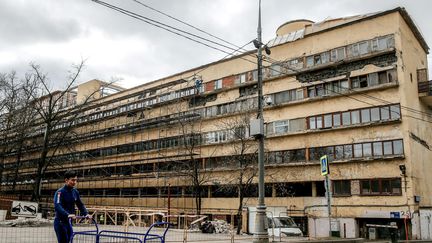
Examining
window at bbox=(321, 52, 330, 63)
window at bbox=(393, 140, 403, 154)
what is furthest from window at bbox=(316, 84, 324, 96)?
window at bbox=(393, 140, 403, 154)

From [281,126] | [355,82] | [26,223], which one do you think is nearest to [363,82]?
[355,82]

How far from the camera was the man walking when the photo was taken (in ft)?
24.7

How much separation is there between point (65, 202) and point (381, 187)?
28.9 metres

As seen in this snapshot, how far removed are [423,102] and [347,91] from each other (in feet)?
24.5

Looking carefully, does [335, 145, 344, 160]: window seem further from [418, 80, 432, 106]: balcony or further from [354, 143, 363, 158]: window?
[418, 80, 432, 106]: balcony

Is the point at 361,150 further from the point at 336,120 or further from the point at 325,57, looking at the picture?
the point at 325,57

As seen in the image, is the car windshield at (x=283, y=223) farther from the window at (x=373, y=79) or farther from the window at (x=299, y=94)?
the window at (x=299, y=94)

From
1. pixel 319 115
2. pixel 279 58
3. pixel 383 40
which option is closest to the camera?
pixel 383 40

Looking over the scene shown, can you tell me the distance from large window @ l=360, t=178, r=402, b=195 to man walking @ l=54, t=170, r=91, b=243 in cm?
2843

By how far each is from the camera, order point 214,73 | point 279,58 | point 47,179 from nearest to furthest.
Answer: point 279,58, point 214,73, point 47,179

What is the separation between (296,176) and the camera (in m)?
37.2

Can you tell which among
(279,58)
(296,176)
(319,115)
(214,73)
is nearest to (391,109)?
(319,115)

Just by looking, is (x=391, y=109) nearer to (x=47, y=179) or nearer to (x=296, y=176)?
(x=296, y=176)

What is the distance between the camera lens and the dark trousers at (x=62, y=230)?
24.8 ft
